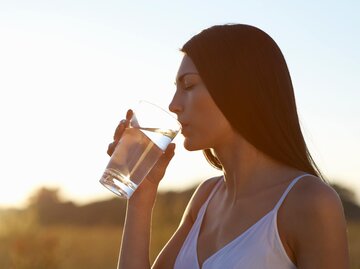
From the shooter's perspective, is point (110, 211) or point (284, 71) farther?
point (110, 211)

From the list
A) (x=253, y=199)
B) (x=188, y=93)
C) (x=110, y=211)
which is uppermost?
(x=188, y=93)

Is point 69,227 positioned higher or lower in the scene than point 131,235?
lower

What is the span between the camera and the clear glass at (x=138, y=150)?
3400mm

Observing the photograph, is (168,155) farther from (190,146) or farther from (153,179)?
(190,146)

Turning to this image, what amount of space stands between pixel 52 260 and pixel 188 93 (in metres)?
8.89

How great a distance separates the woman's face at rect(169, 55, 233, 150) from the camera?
3271 millimetres

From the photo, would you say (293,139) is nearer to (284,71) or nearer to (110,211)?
(284,71)

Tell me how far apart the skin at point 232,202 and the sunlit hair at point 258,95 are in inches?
1.8

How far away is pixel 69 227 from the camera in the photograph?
56.0ft

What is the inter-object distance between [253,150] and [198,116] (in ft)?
0.91

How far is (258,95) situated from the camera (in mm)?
3256

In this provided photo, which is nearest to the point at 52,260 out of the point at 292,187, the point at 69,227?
the point at 69,227

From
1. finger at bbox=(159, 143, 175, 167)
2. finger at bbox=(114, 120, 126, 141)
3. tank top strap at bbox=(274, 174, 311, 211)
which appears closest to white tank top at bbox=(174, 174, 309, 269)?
tank top strap at bbox=(274, 174, 311, 211)

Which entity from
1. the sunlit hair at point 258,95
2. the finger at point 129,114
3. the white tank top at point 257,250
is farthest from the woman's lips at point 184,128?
the white tank top at point 257,250
